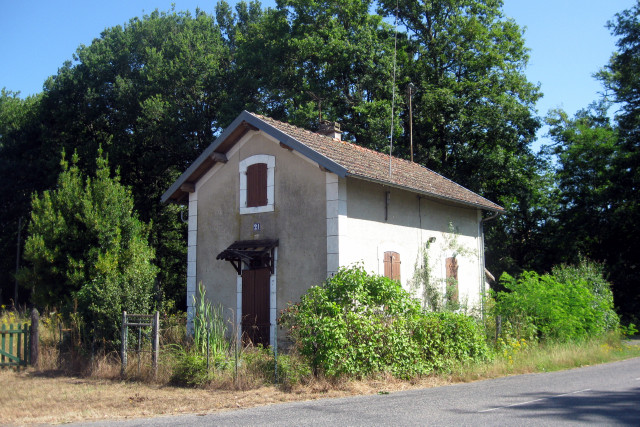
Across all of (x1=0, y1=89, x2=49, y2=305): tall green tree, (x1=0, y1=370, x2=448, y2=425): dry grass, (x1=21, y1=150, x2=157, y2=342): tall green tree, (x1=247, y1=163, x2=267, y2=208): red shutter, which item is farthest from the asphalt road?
(x1=0, y1=89, x2=49, y2=305): tall green tree

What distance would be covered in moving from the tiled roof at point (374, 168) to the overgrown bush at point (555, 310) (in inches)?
121

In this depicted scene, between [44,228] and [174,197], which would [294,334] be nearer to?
[174,197]

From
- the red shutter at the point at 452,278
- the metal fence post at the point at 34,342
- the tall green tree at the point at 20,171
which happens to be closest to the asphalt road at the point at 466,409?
the red shutter at the point at 452,278

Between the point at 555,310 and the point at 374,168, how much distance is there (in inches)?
236

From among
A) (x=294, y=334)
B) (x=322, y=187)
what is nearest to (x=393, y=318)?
(x=294, y=334)

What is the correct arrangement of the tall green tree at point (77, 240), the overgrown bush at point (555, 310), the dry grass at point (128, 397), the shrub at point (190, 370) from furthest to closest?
the tall green tree at point (77, 240), the overgrown bush at point (555, 310), the shrub at point (190, 370), the dry grass at point (128, 397)

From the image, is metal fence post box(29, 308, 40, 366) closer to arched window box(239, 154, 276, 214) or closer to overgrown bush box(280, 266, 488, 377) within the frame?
arched window box(239, 154, 276, 214)

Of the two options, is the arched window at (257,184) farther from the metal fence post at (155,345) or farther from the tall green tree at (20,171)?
the tall green tree at (20,171)

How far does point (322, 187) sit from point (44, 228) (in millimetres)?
11332

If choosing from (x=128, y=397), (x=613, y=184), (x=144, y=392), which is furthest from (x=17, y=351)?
(x=613, y=184)

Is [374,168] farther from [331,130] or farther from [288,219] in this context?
[331,130]

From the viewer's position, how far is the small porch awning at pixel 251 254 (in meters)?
13.8

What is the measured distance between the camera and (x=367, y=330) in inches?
409

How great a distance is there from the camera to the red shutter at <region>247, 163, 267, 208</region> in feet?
47.6
